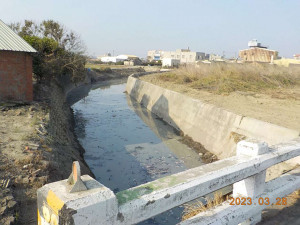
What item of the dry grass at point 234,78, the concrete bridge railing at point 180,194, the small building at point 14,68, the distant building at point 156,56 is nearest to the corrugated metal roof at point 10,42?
the small building at point 14,68

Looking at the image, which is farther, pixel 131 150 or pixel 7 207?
pixel 131 150

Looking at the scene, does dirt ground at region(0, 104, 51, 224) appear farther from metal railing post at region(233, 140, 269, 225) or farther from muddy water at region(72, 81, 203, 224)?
metal railing post at region(233, 140, 269, 225)

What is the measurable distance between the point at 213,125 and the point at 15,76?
928 cm

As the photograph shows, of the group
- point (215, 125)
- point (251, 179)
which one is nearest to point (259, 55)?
point (215, 125)

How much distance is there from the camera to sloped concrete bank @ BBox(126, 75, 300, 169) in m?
8.19

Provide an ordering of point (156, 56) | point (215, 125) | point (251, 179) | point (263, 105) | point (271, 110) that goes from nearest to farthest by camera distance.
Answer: point (251, 179) → point (215, 125) → point (271, 110) → point (263, 105) → point (156, 56)

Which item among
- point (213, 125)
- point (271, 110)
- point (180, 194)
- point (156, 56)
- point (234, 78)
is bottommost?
point (213, 125)

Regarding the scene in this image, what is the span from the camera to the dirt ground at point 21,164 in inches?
160

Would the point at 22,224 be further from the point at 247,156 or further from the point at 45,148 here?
the point at 247,156

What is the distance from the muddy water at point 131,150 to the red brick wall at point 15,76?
3.52 m

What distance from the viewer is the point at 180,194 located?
203 cm

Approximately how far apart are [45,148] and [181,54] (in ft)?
269

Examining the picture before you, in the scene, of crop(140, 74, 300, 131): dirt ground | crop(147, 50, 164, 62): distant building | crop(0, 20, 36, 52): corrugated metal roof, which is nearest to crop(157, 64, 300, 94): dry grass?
crop(140, 74, 300, 131): dirt ground

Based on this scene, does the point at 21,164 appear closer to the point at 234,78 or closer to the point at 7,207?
the point at 7,207
